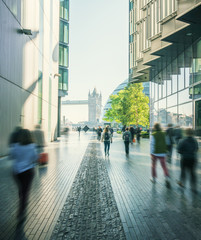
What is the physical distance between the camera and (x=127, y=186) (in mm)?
6914

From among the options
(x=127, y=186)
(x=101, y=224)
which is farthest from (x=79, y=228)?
(x=127, y=186)

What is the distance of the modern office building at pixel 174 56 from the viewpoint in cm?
1428

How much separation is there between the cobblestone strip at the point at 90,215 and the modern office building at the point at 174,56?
32.5 feet

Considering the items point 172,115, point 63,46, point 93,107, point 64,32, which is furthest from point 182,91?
point 93,107

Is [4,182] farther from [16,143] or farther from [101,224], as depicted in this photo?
[101,224]

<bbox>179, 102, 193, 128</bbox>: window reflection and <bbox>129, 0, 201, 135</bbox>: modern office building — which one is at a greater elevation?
<bbox>129, 0, 201, 135</bbox>: modern office building

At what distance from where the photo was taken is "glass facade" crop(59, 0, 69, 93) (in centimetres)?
3425

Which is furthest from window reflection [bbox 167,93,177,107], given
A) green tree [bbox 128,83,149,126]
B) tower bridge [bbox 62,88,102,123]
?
tower bridge [bbox 62,88,102,123]

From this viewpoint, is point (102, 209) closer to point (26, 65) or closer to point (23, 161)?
point (23, 161)

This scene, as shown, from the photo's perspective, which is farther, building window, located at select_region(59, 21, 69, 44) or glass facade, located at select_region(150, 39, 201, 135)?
building window, located at select_region(59, 21, 69, 44)

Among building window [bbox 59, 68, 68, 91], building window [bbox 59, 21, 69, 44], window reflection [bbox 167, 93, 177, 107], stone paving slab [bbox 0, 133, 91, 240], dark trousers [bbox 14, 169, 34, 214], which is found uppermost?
building window [bbox 59, 21, 69, 44]

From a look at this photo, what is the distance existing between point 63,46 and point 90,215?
32.6 m

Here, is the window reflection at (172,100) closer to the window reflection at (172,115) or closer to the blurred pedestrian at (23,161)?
the window reflection at (172,115)

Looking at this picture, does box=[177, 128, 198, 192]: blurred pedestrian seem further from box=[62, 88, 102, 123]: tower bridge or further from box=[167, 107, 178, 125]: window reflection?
box=[62, 88, 102, 123]: tower bridge
